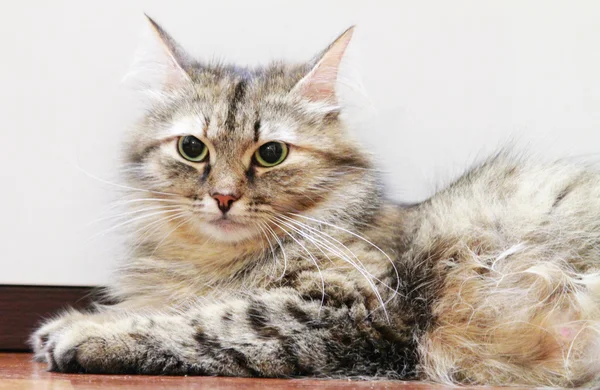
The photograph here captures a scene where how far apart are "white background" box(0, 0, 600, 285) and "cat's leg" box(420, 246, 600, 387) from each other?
59cm

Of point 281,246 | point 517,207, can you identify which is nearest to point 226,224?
point 281,246

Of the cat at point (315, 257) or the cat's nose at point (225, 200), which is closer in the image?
the cat at point (315, 257)

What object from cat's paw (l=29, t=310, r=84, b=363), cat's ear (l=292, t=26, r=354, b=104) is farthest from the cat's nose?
cat's paw (l=29, t=310, r=84, b=363)

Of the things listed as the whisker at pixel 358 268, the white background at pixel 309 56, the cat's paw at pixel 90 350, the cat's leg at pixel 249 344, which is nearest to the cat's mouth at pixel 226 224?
the whisker at pixel 358 268

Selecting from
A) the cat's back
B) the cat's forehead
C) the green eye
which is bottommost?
the cat's back

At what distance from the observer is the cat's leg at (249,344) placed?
156cm

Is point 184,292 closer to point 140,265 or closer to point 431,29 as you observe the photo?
point 140,265

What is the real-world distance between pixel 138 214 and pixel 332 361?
73 centimetres

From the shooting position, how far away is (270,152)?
5.98ft

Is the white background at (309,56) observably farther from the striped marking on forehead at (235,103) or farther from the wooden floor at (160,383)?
the wooden floor at (160,383)

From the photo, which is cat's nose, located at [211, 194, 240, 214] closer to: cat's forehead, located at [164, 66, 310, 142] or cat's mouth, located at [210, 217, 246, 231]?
cat's mouth, located at [210, 217, 246, 231]

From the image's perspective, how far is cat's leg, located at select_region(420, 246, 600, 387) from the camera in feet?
5.19

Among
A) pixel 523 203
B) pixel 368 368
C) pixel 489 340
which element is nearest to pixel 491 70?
pixel 523 203

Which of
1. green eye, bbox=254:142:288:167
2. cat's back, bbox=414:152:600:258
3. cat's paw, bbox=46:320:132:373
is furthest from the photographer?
green eye, bbox=254:142:288:167
